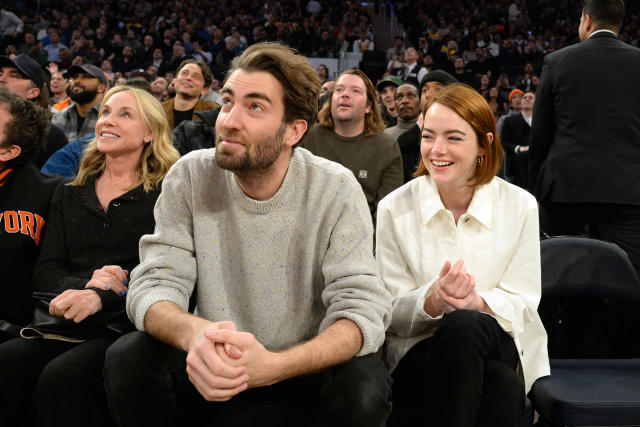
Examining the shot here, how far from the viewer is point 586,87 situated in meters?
2.88

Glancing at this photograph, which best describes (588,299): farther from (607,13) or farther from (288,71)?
(288,71)

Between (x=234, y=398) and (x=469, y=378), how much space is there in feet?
2.12

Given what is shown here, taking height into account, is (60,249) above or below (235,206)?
below

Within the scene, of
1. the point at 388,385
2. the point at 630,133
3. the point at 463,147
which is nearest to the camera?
the point at 388,385

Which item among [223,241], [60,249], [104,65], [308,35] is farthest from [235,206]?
[308,35]

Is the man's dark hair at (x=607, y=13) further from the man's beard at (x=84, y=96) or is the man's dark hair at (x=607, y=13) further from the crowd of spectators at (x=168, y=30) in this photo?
the crowd of spectators at (x=168, y=30)

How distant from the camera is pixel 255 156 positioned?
5.72 ft

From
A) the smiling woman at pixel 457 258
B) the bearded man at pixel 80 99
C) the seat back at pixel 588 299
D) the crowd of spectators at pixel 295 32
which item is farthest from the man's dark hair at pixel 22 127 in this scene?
the crowd of spectators at pixel 295 32

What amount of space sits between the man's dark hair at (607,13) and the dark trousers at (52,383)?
261 centimetres

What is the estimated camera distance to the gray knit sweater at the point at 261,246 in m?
1.78

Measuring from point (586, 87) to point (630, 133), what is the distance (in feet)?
0.96

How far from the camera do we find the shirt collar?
2.07 meters

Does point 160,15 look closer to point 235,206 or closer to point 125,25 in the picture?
point 125,25

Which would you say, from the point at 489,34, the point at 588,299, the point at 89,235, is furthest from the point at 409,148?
the point at 489,34
